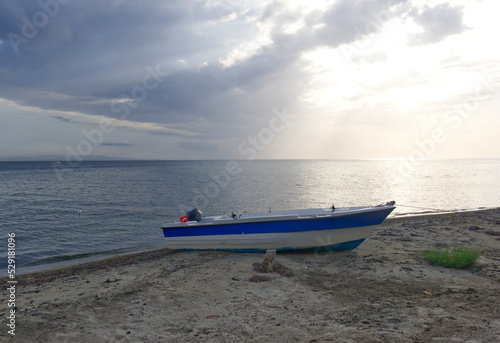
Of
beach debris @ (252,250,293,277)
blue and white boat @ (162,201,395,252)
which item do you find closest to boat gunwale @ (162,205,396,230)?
blue and white boat @ (162,201,395,252)

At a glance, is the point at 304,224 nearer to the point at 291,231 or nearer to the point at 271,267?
the point at 291,231

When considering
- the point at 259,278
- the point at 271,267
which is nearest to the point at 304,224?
the point at 271,267

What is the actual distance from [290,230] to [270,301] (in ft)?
13.2

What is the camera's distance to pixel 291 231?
10602 millimetres

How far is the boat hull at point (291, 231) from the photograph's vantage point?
407 inches

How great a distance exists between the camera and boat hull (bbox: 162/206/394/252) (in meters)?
10.3

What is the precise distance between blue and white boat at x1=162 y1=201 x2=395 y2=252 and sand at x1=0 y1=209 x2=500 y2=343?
0.47 metres

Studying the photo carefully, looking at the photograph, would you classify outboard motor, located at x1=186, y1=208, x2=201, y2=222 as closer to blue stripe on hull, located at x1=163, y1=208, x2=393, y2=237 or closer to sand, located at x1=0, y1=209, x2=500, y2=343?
blue stripe on hull, located at x1=163, y1=208, x2=393, y2=237

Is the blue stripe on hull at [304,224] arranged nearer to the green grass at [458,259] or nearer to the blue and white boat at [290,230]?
the blue and white boat at [290,230]

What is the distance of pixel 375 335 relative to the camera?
4918 mm

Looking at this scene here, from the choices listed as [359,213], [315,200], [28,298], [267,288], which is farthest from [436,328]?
[315,200]

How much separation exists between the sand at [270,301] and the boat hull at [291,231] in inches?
18.3

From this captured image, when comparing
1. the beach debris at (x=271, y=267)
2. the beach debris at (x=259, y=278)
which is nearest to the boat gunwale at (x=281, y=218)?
the beach debris at (x=271, y=267)
